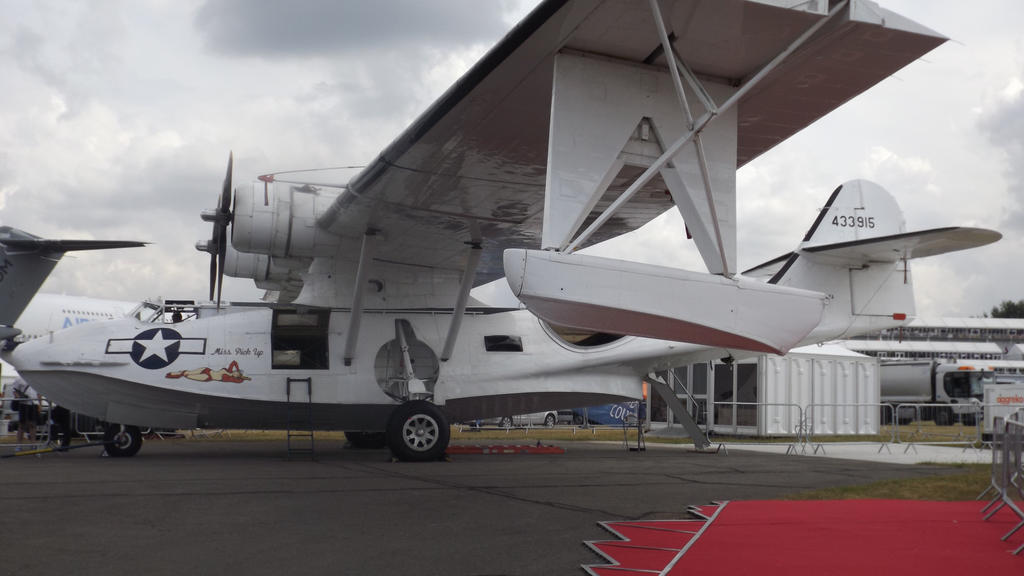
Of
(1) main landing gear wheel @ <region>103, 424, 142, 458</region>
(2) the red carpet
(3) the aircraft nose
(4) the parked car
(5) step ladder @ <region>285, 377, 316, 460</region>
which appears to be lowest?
(4) the parked car

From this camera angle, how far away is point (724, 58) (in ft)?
23.2

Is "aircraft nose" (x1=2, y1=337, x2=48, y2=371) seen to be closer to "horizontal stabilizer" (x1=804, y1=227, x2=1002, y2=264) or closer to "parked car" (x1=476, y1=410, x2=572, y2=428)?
"horizontal stabilizer" (x1=804, y1=227, x2=1002, y2=264)

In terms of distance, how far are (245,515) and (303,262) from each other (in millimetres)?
6216

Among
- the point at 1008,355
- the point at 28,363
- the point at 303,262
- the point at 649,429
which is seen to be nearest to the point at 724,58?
the point at 303,262

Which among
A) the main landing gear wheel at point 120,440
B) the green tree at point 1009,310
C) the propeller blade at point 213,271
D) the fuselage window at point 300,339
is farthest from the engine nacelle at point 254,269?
the green tree at point 1009,310

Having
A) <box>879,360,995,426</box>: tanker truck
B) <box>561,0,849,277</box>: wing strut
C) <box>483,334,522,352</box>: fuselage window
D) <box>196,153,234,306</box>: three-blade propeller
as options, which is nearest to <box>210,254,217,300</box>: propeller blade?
<box>196,153,234,306</box>: three-blade propeller

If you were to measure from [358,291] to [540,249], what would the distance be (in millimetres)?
3006

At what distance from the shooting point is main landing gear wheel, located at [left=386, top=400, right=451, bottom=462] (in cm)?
1155

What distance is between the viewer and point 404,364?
40.1ft

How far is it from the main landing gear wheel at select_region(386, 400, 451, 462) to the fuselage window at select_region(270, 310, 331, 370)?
150cm

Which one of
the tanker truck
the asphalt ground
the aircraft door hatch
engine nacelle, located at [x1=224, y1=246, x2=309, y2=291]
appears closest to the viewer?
the asphalt ground

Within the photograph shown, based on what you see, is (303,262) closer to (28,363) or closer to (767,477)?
(28,363)

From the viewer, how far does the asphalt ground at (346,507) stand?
481 centimetres

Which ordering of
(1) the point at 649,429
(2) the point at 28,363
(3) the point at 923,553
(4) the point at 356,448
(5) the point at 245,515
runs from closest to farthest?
(3) the point at 923,553 → (5) the point at 245,515 → (2) the point at 28,363 → (4) the point at 356,448 → (1) the point at 649,429
